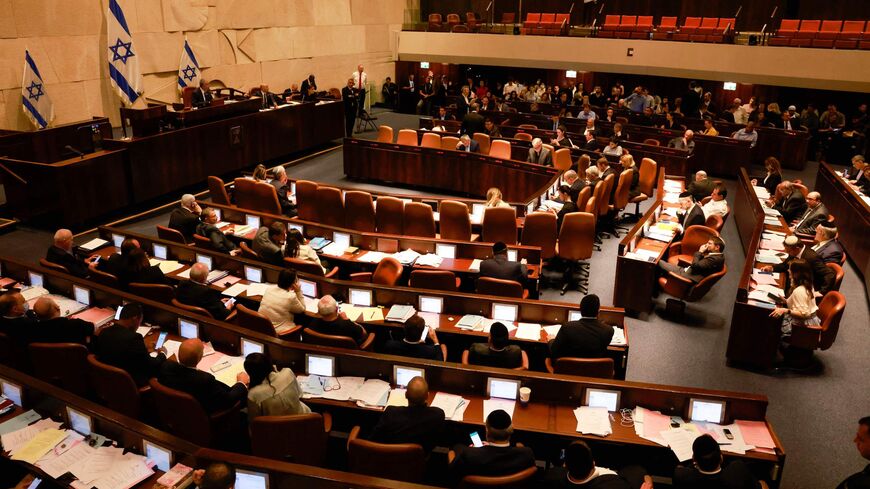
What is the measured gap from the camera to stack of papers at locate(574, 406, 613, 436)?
4.38 meters

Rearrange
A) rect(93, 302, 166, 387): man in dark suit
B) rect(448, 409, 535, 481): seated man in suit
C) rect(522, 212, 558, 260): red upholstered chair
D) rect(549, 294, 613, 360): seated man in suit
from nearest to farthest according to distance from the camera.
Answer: rect(448, 409, 535, 481): seated man in suit < rect(93, 302, 166, 387): man in dark suit < rect(549, 294, 613, 360): seated man in suit < rect(522, 212, 558, 260): red upholstered chair

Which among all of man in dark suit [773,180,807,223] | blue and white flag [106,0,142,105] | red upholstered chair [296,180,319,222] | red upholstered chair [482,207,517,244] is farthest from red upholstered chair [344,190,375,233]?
blue and white flag [106,0,142,105]

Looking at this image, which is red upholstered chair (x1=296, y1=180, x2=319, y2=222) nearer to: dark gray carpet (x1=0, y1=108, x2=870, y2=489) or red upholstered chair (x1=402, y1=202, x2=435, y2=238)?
red upholstered chair (x1=402, y1=202, x2=435, y2=238)

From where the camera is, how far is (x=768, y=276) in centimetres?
719

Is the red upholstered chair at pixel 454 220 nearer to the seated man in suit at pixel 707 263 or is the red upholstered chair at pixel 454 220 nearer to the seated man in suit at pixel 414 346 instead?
the seated man in suit at pixel 707 263

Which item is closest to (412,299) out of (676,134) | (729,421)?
(729,421)

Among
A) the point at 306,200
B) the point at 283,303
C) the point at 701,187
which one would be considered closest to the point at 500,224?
the point at 306,200

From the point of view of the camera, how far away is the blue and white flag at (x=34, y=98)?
37.5 ft

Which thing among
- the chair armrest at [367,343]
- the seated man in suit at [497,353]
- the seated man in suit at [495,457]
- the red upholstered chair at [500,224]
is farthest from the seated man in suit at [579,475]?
the red upholstered chair at [500,224]

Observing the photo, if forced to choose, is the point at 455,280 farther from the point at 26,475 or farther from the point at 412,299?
the point at 26,475

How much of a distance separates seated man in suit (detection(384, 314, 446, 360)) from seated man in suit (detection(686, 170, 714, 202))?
644 centimetres

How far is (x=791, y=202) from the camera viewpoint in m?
9.36

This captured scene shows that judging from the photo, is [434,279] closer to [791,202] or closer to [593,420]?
[593,420]

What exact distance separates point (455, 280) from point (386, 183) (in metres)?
6.58
